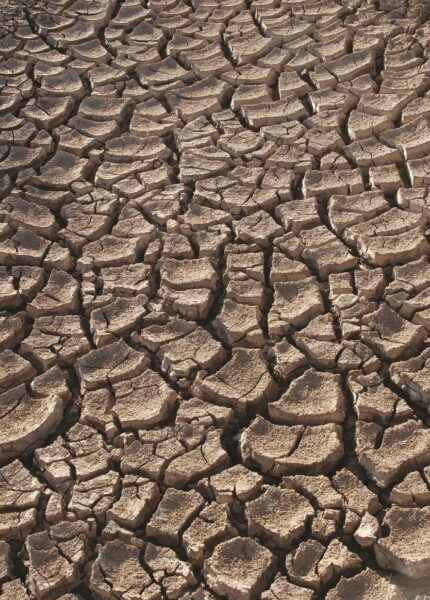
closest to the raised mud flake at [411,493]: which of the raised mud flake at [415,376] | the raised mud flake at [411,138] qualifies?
the raised mud flake at [415,376]

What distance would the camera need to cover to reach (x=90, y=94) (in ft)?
11.8

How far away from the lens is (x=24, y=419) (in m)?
2.50

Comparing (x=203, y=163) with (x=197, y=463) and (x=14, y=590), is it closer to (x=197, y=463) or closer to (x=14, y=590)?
(x=197, y=463)

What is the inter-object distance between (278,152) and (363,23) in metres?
0.84

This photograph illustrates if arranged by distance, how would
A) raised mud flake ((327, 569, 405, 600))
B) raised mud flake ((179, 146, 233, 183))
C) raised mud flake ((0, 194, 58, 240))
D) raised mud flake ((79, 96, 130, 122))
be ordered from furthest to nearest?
raised mud flake ((79, 96, 130, 122))
raised mud flake ((179, 146, 233, 183))
raised mud flake ((0, 194, 58, 240))
raised mud flake ((327, 569, 405, 600))

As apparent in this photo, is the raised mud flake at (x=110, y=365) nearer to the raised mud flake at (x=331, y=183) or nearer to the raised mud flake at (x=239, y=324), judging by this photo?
the raised mud flake at (x=239, y=324)

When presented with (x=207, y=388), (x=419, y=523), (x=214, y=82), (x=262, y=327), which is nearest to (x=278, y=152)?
(x=214, y=82)

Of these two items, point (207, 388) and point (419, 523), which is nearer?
point (419, 523)

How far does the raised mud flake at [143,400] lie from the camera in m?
2.45

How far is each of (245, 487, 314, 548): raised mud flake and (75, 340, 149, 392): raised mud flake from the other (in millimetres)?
529

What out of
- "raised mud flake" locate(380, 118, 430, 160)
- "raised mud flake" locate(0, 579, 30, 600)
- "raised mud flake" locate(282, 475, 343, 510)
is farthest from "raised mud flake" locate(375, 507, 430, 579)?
"raised mud flake" locate(380, 118, 430, 160)

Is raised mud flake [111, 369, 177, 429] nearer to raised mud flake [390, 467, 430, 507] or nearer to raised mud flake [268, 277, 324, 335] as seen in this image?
raised mud flake [268, 277, 324, 335]

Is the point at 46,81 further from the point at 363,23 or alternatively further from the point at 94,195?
the point at 363,23

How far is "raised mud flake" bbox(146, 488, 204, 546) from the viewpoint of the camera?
Answer: 2.21 meters
